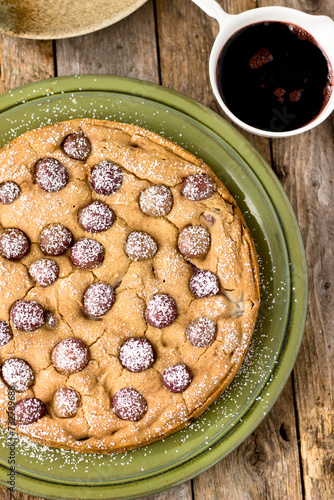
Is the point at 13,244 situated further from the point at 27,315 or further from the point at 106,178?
the point at 106,178

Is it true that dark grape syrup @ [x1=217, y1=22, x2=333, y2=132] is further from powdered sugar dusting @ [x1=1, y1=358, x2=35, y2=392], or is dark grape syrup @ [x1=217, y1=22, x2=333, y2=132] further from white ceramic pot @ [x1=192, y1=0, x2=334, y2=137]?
powdered sugar dusting @ [x1=1, y1=358, x2=35, y2=392]

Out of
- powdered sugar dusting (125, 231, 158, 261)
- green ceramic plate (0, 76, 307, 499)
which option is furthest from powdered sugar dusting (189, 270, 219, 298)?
green ceramic plate (0, 76, 307, 499)

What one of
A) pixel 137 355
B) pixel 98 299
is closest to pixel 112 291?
pixel 98 299

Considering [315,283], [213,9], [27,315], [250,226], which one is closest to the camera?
[27,315]

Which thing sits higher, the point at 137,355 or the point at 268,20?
the point at 268,20

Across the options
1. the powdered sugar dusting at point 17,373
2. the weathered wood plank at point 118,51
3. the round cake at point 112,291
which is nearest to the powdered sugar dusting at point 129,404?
the round cake at point 112,291

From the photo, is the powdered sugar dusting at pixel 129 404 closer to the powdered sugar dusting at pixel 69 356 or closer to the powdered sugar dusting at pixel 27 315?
the powdered sugar dusting at pixel 69 356
